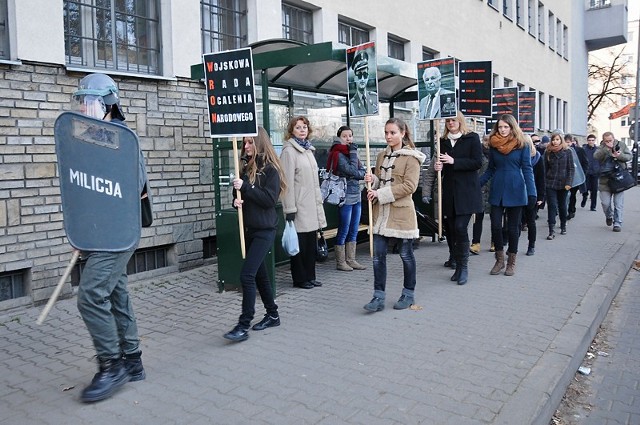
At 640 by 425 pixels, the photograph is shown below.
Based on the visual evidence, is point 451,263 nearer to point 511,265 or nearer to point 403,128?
point 511,265

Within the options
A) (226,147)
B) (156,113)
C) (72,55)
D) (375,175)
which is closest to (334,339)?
(375,175)

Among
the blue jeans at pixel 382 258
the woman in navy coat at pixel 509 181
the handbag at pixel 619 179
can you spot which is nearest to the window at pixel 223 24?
the woman in navy coat at pixel 509 181

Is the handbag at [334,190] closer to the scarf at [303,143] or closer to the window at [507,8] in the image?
the scarf at [303,143]

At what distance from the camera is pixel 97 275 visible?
148 inches

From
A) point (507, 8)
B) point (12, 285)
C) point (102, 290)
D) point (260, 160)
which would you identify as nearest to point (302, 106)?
point (260, 160)

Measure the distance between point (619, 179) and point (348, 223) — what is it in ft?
20.5

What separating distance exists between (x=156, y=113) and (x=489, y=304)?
4.41 m

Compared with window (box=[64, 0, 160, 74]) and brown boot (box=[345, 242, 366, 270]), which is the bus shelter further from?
window (box=[64, 0, 160, 74])

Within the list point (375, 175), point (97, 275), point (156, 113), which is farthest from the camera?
point (156, 113)

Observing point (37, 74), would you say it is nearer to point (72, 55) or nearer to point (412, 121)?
point (72, 55)

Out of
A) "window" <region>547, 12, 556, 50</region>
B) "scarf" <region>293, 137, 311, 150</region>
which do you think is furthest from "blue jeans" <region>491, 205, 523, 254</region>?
"window" <region>547, 12, 556, 50</region>

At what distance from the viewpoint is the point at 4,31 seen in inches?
246

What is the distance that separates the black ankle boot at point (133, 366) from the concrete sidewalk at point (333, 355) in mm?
73

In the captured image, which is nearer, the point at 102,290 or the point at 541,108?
the point at 102,290
